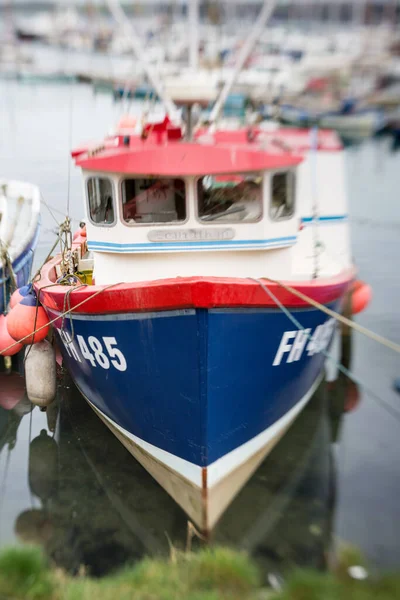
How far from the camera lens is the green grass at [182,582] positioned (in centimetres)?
493

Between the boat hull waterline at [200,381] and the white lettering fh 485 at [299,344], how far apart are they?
0.02 meters

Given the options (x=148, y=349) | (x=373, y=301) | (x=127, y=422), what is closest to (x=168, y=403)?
(x=148, y=349)

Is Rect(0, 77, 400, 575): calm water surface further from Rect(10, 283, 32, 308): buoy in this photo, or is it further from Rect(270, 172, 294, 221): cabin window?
Rect(270, 172, 294, 221): cabin window

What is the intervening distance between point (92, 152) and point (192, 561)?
4491 millimetres

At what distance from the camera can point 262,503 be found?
6.72 m

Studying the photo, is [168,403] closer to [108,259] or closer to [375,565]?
[108,259]

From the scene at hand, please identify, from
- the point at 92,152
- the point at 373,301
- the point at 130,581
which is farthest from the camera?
the point at 373,301

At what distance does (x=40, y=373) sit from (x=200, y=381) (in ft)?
10.2

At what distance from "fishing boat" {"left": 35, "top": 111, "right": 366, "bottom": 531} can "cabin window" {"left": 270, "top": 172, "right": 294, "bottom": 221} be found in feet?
0.06

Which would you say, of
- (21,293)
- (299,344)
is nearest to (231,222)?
(299,344)

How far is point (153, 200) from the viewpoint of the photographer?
6379 mm

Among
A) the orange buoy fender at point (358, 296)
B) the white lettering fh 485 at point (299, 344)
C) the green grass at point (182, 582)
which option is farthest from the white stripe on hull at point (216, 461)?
the orange buoy fender at point (358, 296)

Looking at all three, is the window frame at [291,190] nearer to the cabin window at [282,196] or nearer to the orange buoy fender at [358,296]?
the cabin window at [282,196]

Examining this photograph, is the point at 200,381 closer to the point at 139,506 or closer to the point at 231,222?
the point at 231,222
